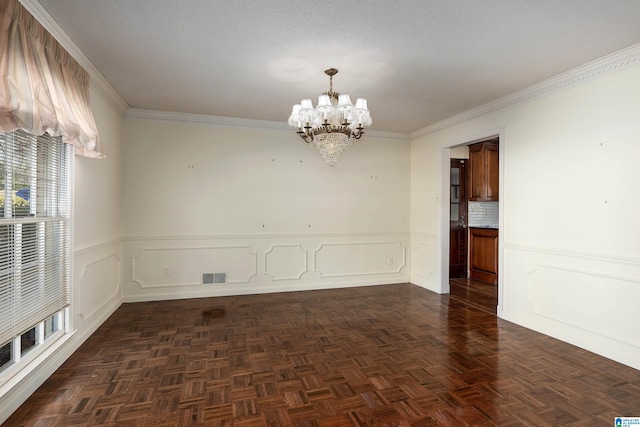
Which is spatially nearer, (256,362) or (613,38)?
(613,38)

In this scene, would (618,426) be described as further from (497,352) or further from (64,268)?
(64,268)

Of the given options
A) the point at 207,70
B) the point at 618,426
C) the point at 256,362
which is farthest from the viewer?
the point at 207,70

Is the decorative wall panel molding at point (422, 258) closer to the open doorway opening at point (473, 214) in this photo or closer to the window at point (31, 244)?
Answer: the open doorway opening at point (473, 214)

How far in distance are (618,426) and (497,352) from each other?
1083mm

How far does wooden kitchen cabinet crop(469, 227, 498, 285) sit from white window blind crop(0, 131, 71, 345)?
619 centimetres

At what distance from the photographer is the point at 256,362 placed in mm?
2924

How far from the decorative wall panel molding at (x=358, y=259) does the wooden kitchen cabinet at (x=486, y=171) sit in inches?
72.2

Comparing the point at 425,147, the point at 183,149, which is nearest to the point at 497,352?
the point at 425,147

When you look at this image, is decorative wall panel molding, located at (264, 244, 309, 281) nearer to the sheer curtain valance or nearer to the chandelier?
the chandelier

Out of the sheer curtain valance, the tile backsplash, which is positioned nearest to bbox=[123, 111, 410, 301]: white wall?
the tile backsplash

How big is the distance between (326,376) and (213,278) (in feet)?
9.79

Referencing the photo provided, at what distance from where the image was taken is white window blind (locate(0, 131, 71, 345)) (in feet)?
7.14

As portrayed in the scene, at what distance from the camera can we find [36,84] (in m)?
2.09

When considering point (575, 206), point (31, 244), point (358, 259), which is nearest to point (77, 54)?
point (31, 244)
